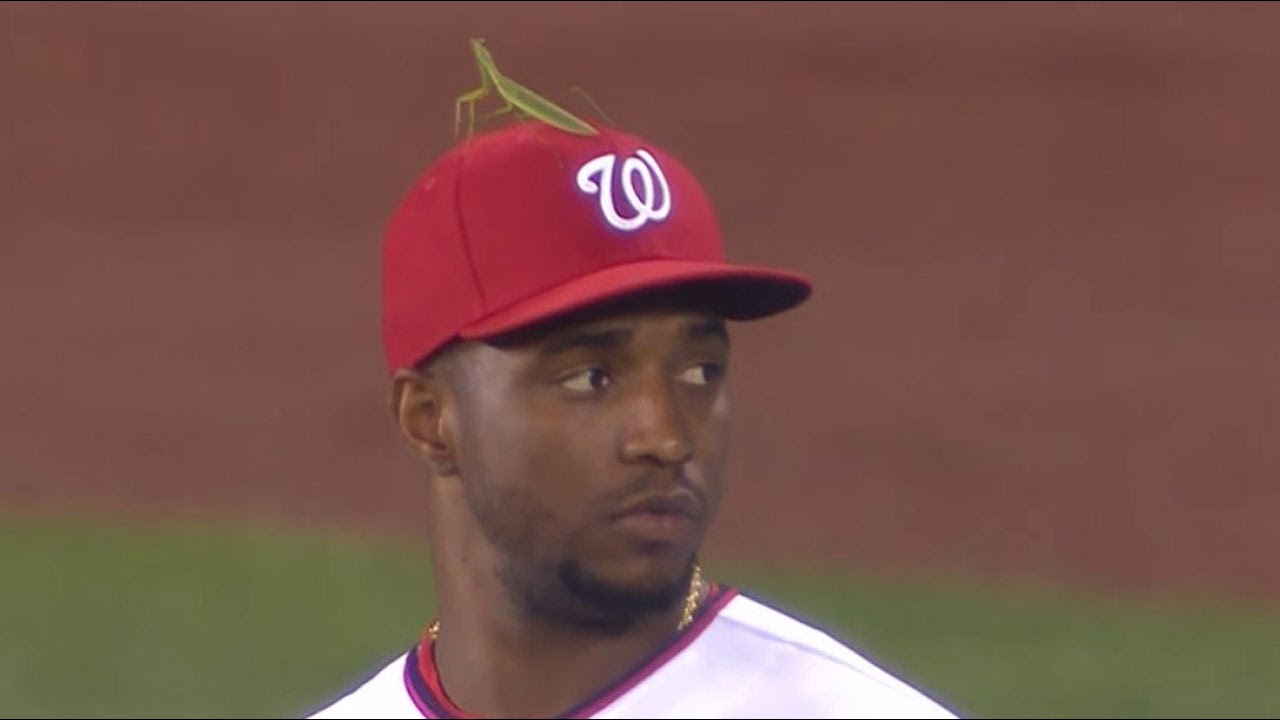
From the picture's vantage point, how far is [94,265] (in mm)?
13094

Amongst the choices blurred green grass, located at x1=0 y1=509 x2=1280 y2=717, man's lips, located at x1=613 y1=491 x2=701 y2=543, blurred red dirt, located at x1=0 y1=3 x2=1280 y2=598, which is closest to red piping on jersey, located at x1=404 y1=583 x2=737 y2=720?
man's lips, located at x1=613 y1=491 x2=701 y2=543

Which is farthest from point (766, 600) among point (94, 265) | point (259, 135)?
point (259, 135)

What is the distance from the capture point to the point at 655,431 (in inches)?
105

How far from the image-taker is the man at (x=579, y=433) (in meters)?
2.69

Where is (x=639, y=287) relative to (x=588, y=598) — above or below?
above

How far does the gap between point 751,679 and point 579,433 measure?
317 mm

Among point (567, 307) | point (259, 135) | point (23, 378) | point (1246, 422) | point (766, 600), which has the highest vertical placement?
point (259, 135)

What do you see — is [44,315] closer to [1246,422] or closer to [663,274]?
[1246,422]

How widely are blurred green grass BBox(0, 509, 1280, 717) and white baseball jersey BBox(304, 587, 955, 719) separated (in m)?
5.24

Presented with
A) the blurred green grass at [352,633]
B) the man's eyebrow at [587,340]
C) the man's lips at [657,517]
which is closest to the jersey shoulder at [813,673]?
the man's lips at [657,517]

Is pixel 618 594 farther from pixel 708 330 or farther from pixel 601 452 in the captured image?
pixel 708 330

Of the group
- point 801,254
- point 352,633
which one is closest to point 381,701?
point 352,633

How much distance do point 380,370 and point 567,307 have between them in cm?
911

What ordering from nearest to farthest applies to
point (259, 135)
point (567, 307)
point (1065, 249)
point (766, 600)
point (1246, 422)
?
point (567, 307)
point (766, 600)
point (1246, 422)
point (1065, 249)
point (259, 135)
